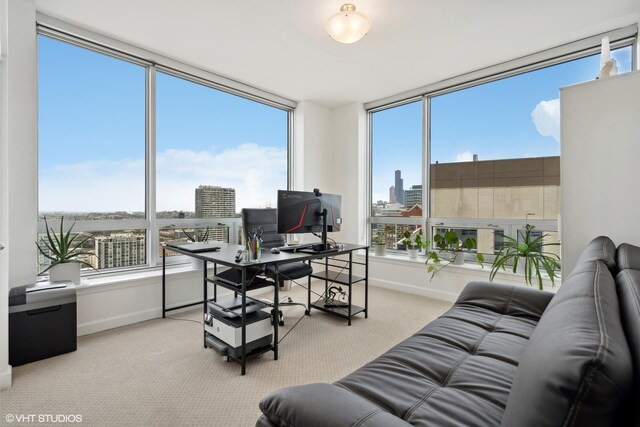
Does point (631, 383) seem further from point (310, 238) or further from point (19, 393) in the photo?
point (310, 238)

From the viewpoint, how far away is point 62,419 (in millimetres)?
1610

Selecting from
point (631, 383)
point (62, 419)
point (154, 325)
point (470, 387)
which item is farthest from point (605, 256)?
point (154, 325)

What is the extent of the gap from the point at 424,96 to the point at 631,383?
4.11 m

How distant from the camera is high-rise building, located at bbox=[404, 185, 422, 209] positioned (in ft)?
13.8

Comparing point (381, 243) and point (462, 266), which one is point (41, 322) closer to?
point (381, 243)

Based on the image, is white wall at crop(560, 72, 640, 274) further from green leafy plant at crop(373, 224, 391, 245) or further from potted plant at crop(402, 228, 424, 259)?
green leafy plant at crop(373, 224, 391, 245)

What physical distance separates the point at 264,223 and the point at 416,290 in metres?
2.20

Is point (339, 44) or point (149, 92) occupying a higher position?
point (339, 44)

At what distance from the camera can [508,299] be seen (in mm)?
1915

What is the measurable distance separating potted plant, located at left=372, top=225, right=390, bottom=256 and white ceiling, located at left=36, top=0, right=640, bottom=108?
2137 millimetres

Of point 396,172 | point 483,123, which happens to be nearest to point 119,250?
point 396,172

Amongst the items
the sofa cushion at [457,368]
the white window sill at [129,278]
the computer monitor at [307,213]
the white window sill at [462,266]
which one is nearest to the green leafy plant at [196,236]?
the white window sill at [129,278]

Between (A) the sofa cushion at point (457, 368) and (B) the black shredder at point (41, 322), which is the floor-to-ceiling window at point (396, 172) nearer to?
(A) the sofa cushion at point (457, 368)

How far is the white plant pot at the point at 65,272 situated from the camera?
2.51 m
